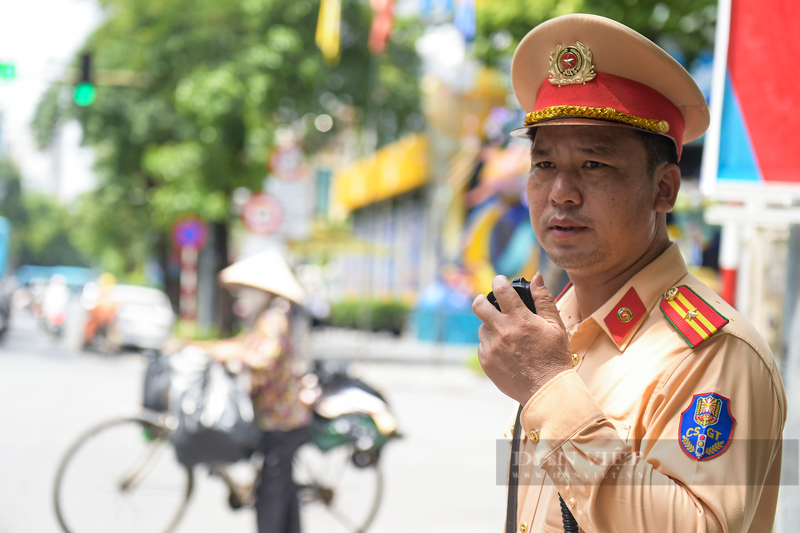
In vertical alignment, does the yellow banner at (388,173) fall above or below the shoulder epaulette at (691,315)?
above

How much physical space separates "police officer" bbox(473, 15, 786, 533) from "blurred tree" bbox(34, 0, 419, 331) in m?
15.5

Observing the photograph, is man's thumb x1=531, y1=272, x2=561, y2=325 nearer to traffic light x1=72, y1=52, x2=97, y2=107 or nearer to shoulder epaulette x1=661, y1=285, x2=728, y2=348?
shoulder epaulette x1=661, y1=285, x2=728, y2=348

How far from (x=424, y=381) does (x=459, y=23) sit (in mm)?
6382

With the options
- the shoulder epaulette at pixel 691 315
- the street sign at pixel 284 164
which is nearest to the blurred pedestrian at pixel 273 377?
the shoulder epaulette at pixel 691 315

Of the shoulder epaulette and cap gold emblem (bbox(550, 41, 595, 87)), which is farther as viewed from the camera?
cap gold emblem (bbox(550, 41, 595, 87))

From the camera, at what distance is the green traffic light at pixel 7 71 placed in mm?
12148

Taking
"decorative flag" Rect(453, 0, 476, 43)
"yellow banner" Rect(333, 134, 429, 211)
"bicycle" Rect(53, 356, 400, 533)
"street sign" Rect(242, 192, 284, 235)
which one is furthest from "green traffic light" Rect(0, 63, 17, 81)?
"yellow banner" Rect(333, 134, 429, 211)

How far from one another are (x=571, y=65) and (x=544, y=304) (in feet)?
1.61

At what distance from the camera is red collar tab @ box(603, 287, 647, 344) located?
1435 millimetres

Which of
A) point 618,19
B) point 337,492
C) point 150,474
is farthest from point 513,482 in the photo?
point 618,19

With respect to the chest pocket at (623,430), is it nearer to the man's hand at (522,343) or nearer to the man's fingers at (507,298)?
the man's hand at (522,343)

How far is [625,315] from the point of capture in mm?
1448

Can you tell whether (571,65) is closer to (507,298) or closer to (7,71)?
(507,298)

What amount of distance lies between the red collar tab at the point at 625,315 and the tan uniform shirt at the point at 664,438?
5cm
